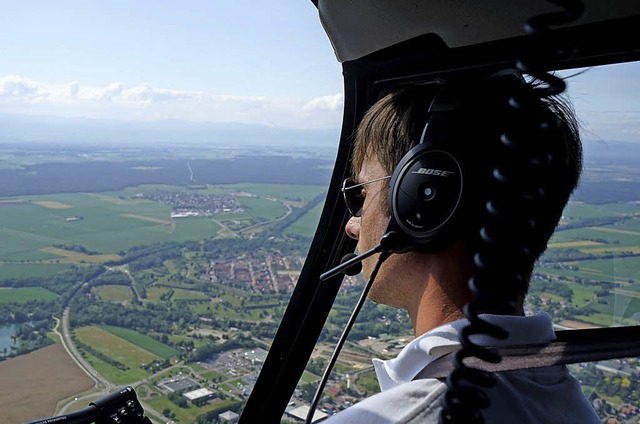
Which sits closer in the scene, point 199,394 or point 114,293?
point 199,394

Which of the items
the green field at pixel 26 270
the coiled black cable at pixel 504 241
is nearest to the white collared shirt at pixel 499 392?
the coiled black cable at pixel 504 241

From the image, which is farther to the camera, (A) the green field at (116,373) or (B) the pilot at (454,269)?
(A) the green field at (116,373)

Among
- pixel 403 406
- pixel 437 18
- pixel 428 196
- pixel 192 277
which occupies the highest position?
pixel 437 18

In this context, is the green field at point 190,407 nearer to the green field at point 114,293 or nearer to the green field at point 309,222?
the green field at point 309,222

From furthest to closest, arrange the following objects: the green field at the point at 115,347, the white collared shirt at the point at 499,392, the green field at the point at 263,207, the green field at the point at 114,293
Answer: the green field at the point at 263,207
the green field at the point at 114,293
the green field at the point at 115,347
the white collared shirt at the point at 499,392

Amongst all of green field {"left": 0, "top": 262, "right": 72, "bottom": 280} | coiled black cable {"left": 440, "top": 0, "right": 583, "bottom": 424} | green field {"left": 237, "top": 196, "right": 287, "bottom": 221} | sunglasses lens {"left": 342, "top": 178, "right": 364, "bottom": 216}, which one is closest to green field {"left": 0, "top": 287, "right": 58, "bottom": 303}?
green field {"left": 0, "top": 262, "right": 72, "bottom": 280}

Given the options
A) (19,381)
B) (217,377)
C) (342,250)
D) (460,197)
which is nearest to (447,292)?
(460,197)

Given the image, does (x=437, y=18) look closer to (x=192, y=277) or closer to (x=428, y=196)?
(x=428, y=196)

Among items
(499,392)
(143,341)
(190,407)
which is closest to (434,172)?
(499,392)
